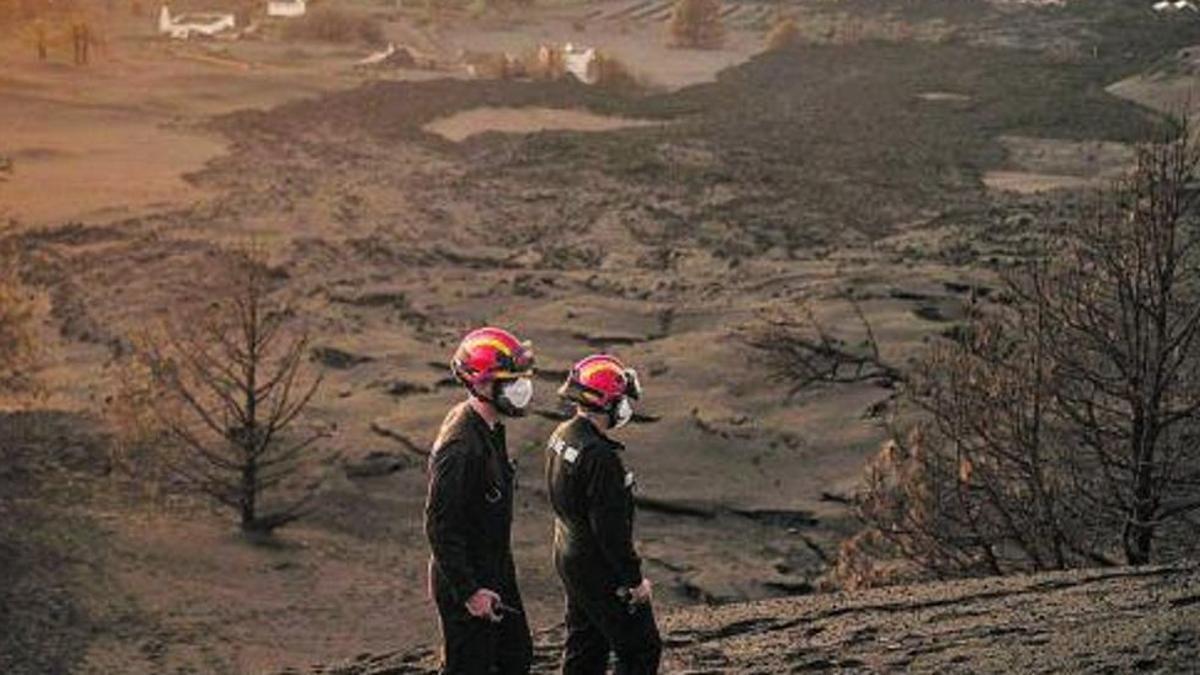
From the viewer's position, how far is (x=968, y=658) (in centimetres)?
912

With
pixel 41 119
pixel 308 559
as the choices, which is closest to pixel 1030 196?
pixel 308 559

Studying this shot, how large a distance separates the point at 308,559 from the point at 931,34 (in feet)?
227

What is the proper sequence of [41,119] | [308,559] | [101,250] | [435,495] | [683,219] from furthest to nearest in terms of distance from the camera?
A: 1. [41,119]
2. [683,219]
3. [101,250]
4. [308,559]
5. [435,495]

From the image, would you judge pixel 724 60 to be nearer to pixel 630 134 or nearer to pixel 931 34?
pixel 931 34


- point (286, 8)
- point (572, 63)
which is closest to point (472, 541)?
point (572, 63)

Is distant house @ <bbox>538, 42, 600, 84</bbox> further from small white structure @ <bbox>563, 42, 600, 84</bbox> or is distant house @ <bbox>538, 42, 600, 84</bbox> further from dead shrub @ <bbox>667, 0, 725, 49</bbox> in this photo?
dead shrub @ <bbox>667, 0, 725, 49</bbox>

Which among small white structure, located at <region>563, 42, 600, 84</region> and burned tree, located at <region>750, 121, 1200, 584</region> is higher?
small white structure, located at <region>563, 42, 600, 84</region>

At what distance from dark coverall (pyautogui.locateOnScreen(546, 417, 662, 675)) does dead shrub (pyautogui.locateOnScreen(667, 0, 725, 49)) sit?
79.0 meters

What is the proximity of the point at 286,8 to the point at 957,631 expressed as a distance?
87.4 m

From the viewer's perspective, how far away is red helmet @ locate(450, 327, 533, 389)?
297 inches

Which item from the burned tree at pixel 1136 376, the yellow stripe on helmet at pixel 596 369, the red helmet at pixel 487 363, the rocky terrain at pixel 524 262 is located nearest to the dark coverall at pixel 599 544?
the yellow stripe on helmet at pixel 596 369

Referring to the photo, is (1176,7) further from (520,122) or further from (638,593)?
(638,593)

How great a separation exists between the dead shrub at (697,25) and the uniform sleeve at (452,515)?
79496 millimetres

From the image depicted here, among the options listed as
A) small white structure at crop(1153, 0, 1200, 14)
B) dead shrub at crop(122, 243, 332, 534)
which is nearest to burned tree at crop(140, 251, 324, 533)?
dead shrub at crop(122, 243, 332, 534)
